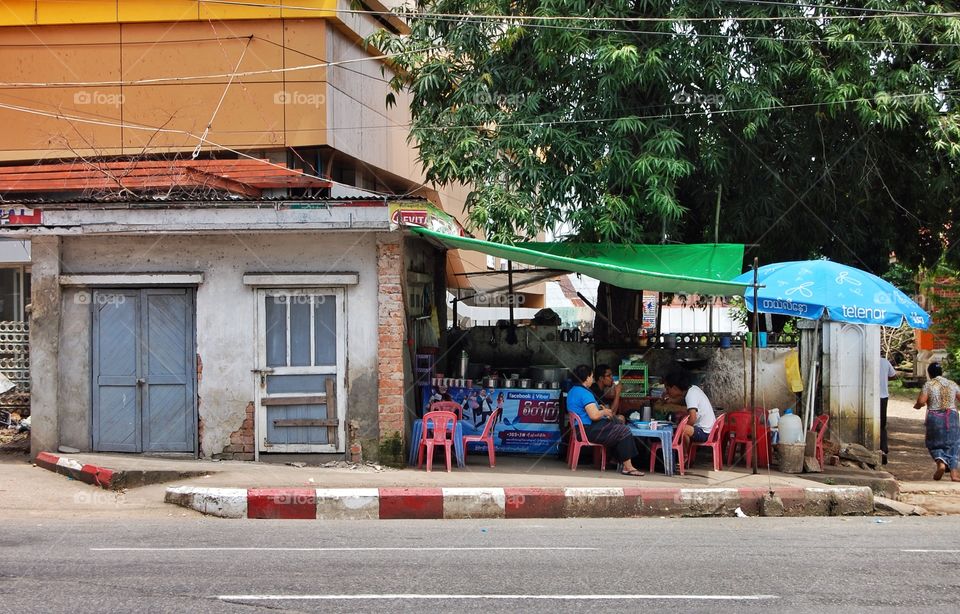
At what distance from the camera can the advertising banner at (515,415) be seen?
39.2 ft

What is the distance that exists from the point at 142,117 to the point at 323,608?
1238 centimetres

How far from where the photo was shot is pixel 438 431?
1074 centimetres

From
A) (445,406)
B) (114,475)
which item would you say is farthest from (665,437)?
(114,475)

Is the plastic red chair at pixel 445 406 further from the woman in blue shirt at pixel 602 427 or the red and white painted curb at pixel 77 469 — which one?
the red and white painted curb at pixel 77 469

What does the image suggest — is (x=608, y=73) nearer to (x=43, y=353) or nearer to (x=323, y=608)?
(x=43, y=353)

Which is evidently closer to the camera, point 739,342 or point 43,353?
point 43,353

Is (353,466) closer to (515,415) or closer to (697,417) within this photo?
(515,415)

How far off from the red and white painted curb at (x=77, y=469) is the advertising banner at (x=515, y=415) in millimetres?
4009

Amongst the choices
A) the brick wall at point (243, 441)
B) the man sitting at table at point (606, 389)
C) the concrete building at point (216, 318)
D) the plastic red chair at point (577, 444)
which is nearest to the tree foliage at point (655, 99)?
the man sitting at table at point (606, 389)

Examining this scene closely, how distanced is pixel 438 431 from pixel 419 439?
1.51 ft

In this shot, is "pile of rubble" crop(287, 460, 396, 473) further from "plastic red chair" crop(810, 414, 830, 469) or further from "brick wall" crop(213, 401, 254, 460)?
"plastic red chair" crop(810, 414, 830, 469)

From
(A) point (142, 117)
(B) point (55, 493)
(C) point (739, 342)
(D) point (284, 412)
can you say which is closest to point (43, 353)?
(B) point (55, 493)

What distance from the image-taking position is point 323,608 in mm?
5414

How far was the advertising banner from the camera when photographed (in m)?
12.0
